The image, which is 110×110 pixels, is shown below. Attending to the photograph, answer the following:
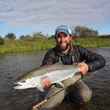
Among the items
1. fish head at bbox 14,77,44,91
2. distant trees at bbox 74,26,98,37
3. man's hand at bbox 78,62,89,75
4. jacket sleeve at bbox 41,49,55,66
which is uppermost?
jacket sleeve at bbox 41,49,55,66

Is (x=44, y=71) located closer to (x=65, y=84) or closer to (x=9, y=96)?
(x=65, y=84)

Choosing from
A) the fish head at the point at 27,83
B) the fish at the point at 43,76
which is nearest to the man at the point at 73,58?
the fish at the point at 43,76

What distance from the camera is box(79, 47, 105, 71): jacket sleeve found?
22.1 feet

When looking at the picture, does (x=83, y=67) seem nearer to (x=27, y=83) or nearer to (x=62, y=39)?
(x=62, y=39)

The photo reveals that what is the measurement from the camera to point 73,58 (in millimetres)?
7172

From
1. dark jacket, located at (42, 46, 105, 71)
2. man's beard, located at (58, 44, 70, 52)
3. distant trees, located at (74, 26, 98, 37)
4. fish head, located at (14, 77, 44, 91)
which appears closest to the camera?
fish head, located at (14, 77, 44, 91)

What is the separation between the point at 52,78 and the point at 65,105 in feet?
6.60

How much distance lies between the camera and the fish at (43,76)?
553cm

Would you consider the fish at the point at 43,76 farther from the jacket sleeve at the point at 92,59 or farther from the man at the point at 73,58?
the jacket sleeve at the point at 92,59

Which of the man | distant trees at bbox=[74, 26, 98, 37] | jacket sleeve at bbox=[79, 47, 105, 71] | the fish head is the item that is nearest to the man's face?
the man

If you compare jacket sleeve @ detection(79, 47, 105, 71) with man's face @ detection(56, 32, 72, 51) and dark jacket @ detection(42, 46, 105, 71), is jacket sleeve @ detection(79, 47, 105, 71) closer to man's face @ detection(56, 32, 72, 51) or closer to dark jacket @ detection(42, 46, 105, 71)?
dark jacket @ detection(42, 46, 105, 71)

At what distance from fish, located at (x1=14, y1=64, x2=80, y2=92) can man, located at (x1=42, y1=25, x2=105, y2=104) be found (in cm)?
34

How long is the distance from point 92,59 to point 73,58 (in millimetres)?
450

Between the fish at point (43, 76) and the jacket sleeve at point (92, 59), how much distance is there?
0.57 metres
